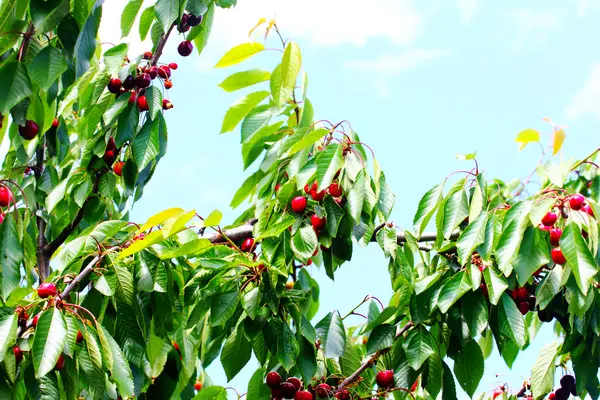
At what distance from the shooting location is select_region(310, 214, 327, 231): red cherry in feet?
8.74

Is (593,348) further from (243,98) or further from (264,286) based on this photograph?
(243,98)

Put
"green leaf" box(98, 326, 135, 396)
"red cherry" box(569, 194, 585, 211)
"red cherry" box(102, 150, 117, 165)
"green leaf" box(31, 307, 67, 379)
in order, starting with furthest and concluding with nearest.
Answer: "red cherry" box(102, 150, 117, 165) → "red cherry" box(569, 194, 585, 211) → "green leaf" box(98, 326, 135, 396) → "green leaf" box(31, 307, 67, 379)

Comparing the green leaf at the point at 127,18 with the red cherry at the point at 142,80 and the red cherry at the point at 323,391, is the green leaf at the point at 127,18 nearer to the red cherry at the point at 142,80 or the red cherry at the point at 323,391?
the red cherry at the point at 142,80

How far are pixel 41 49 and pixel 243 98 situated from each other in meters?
0.87

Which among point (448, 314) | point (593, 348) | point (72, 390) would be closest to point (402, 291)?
point (448, 314)

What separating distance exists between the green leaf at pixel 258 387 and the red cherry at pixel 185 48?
146 cm

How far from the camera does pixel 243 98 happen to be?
3.05 m

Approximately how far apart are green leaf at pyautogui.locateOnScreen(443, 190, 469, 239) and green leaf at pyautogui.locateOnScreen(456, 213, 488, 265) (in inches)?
5.6

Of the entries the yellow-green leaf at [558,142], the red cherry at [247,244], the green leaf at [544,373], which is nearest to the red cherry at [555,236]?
the yellow-green leaf at [558,142]

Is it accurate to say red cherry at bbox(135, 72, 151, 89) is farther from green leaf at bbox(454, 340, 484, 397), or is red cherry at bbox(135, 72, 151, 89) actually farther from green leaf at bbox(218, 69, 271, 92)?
green leaf at bbox(454, 340, 484, 397)

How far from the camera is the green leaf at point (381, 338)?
9.07ft

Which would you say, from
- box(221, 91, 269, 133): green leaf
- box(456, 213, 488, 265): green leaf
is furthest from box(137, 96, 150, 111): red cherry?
box(456, 213, 488, 265): green leaf

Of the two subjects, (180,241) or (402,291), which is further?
(402,291)

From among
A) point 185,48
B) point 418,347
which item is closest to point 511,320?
point 418,347
